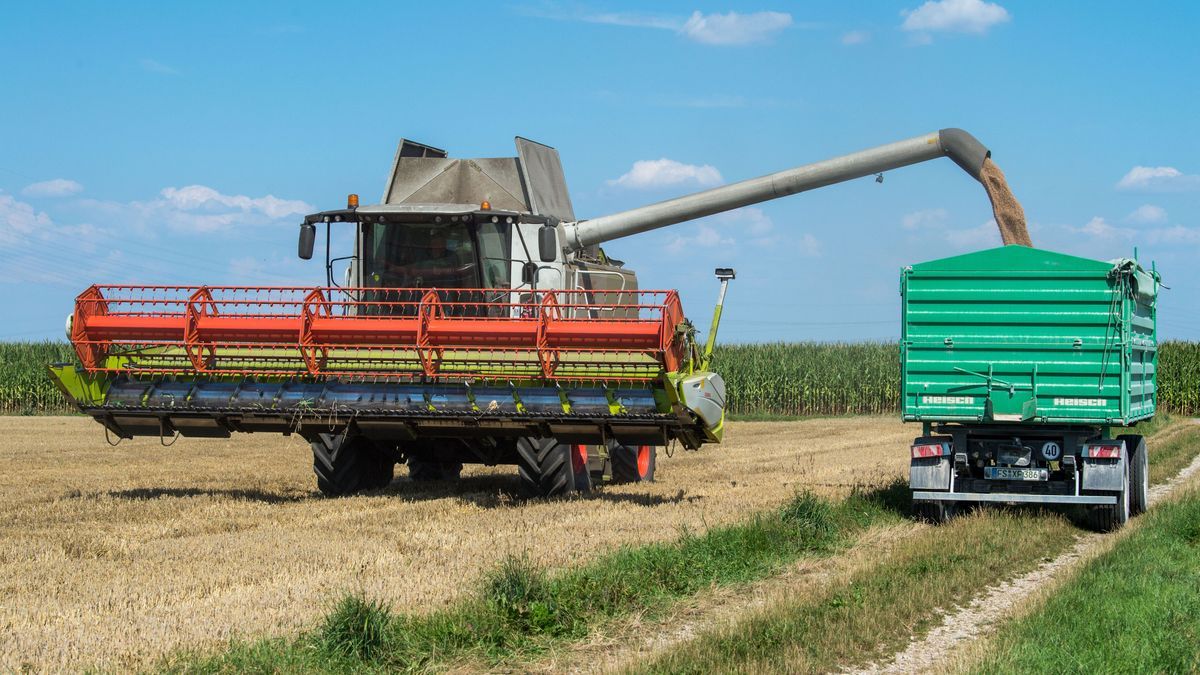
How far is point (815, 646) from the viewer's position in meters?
6.32

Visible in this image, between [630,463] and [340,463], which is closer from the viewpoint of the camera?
[340,463]

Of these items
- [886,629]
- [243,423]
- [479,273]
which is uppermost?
[479,273]

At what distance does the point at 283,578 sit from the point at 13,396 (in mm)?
32546

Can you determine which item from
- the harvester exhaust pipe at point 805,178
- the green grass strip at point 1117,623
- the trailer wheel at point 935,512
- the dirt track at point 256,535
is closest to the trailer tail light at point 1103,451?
the trailer wheel at point 935,512

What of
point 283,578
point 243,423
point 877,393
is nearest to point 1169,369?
point 877,393

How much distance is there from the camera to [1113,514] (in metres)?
11.3

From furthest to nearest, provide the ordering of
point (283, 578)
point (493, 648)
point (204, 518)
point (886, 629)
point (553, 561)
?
point (204, 518), point (553, 561), point (283, 578), point (886, 629), point (493, 648)

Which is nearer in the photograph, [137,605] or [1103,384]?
[137,605]

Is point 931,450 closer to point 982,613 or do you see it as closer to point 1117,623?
point 982,613

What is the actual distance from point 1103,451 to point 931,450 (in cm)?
139

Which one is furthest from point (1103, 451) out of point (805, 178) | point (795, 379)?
point (795, 379)

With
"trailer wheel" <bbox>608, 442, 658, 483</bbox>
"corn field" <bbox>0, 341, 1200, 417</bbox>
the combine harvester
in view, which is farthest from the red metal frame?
"corn field" <bbox>0, 341, 1200, 417</bbox>

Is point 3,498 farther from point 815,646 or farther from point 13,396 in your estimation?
point 13,396

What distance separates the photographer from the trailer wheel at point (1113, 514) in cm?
1120
